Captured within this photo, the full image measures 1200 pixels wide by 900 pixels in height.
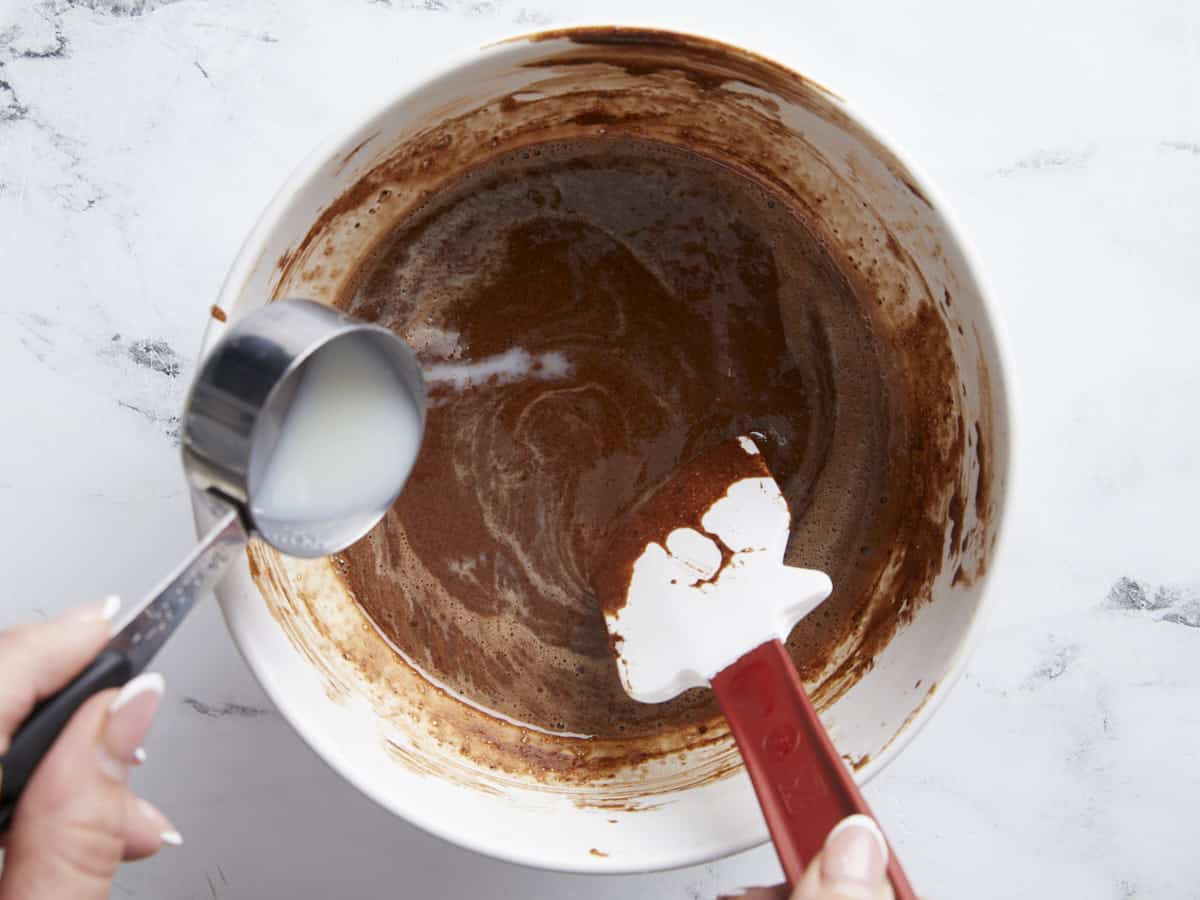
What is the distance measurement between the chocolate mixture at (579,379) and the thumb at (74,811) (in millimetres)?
632

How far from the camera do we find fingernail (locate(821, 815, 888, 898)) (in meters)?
0.98

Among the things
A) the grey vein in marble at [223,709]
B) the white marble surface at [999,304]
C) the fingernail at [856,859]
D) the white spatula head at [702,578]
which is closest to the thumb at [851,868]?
the fingernail at [856,859]

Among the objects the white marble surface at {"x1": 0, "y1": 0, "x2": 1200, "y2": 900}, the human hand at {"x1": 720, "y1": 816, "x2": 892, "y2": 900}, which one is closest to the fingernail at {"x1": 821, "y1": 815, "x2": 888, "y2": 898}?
the human hand at {"x1": 720, "y1": 816, "x2": 892, "y2": 900}

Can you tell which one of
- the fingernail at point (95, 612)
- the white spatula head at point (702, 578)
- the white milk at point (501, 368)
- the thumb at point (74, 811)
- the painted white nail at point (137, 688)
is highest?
the white milk at point (501, 368)

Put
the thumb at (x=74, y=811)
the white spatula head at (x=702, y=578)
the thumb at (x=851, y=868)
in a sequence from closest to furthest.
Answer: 1. the thumb at (x=74, y=811)
2. the thumb at (x=851, y=868)
3. the white spatula head at (x=702, y=578)

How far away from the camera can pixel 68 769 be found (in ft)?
2.87

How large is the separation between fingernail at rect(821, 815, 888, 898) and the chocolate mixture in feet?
1.63

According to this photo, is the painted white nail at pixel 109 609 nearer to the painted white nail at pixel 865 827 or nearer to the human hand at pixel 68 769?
the human hand at pixel 68 769

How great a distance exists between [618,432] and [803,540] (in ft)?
1.11

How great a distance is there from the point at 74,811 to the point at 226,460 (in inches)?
13.9

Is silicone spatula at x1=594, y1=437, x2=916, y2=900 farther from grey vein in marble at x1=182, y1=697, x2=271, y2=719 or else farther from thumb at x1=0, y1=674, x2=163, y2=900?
thumb at x1=0, y1=674, x2=163, y2=900

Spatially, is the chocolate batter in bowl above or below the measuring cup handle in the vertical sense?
above

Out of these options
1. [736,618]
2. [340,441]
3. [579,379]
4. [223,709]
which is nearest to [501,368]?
[579,379]

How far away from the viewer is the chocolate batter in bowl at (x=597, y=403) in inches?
55.9
